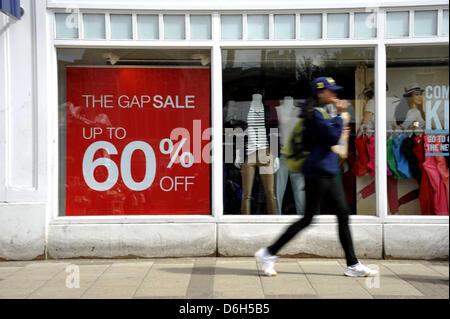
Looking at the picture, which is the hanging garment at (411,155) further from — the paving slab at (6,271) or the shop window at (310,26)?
the paving slab at (6,271)

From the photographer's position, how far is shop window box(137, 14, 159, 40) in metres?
6.20

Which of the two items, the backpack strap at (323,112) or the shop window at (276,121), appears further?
the shop window at (276,121)

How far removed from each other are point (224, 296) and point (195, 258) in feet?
5.61

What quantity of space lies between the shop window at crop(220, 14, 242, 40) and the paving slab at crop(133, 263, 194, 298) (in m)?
3.00

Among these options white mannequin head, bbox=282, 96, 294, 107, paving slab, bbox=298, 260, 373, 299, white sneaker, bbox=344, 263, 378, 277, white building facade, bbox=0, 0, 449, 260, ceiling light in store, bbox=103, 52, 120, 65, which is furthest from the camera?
white mannequin head, bbox=282, 96, 294, 107

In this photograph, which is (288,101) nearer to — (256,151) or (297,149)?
(256,151)

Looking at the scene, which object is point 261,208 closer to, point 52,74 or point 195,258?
point 195,258

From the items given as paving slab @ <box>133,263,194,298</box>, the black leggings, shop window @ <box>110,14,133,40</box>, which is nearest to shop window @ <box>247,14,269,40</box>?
shop window @ <box>110,14,133,40</box>

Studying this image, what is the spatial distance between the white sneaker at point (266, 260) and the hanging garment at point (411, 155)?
8.85 feet

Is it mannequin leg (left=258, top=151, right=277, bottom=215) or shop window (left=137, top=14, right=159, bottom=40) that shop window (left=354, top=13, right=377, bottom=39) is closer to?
mannequin leg (left=258, top=151, right=277, bottom=215)

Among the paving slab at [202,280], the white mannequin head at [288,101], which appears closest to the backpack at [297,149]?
the paving slab at [202,280]

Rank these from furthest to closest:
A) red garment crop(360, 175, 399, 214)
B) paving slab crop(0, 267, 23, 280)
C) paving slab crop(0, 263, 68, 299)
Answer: red garment crop(360, 175, 399, 214), paving slab crop(0, 267, 23, 280), paving slab crop(0, 263, 68, 299)

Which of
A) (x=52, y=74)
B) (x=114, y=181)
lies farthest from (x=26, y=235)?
(x=52, y=74)

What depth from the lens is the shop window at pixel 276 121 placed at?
6465mm
